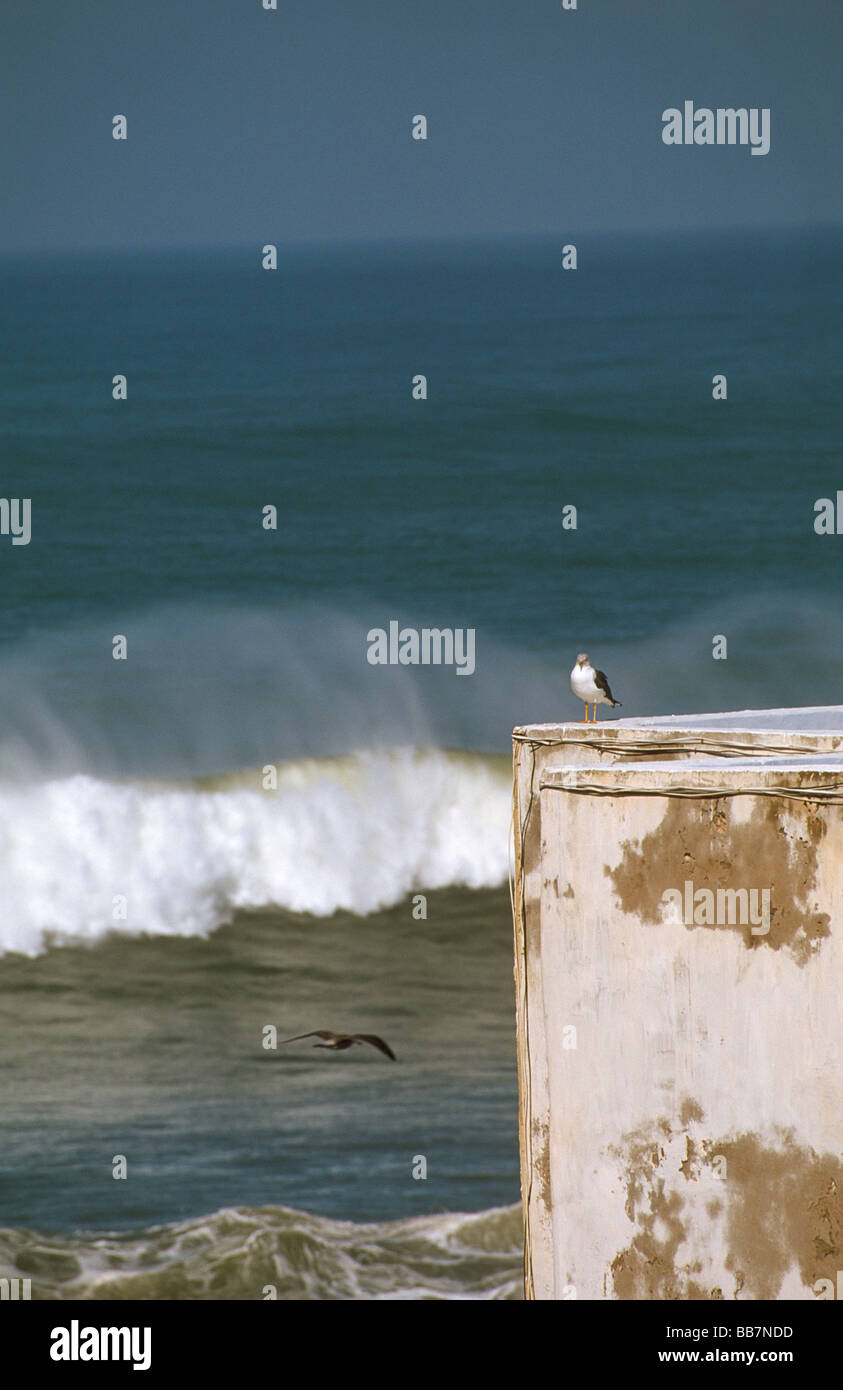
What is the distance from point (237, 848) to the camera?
1129 inches

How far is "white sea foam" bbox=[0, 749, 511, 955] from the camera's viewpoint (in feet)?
92.2

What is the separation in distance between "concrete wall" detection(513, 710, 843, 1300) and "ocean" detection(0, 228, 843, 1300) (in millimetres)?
9615

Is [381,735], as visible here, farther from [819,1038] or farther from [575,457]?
[819,1038]

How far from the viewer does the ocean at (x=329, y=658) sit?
21.5m

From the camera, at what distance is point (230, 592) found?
37281mm

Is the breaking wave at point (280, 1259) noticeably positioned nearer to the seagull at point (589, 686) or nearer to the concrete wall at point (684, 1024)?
the seagull at point (589, 686)

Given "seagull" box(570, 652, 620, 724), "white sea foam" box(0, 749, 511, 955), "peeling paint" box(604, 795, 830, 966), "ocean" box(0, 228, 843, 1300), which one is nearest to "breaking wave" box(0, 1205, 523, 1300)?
"ocean" box(0, 228, 843, 1300)

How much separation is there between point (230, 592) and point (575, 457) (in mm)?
8120

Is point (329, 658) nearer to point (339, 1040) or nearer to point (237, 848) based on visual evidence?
point (237, 848)

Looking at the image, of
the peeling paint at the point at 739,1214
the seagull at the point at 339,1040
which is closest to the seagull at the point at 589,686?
the peeling paint at the point at 739,1214

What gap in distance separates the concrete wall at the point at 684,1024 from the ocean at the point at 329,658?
9.62m

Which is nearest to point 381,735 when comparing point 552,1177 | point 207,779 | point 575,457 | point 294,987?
point 207,779

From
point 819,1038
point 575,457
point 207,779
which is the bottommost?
point 819,1038

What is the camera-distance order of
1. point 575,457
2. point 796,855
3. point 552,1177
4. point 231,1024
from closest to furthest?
point 796,855
point 552,1177
point 231,1024
point 575,457
